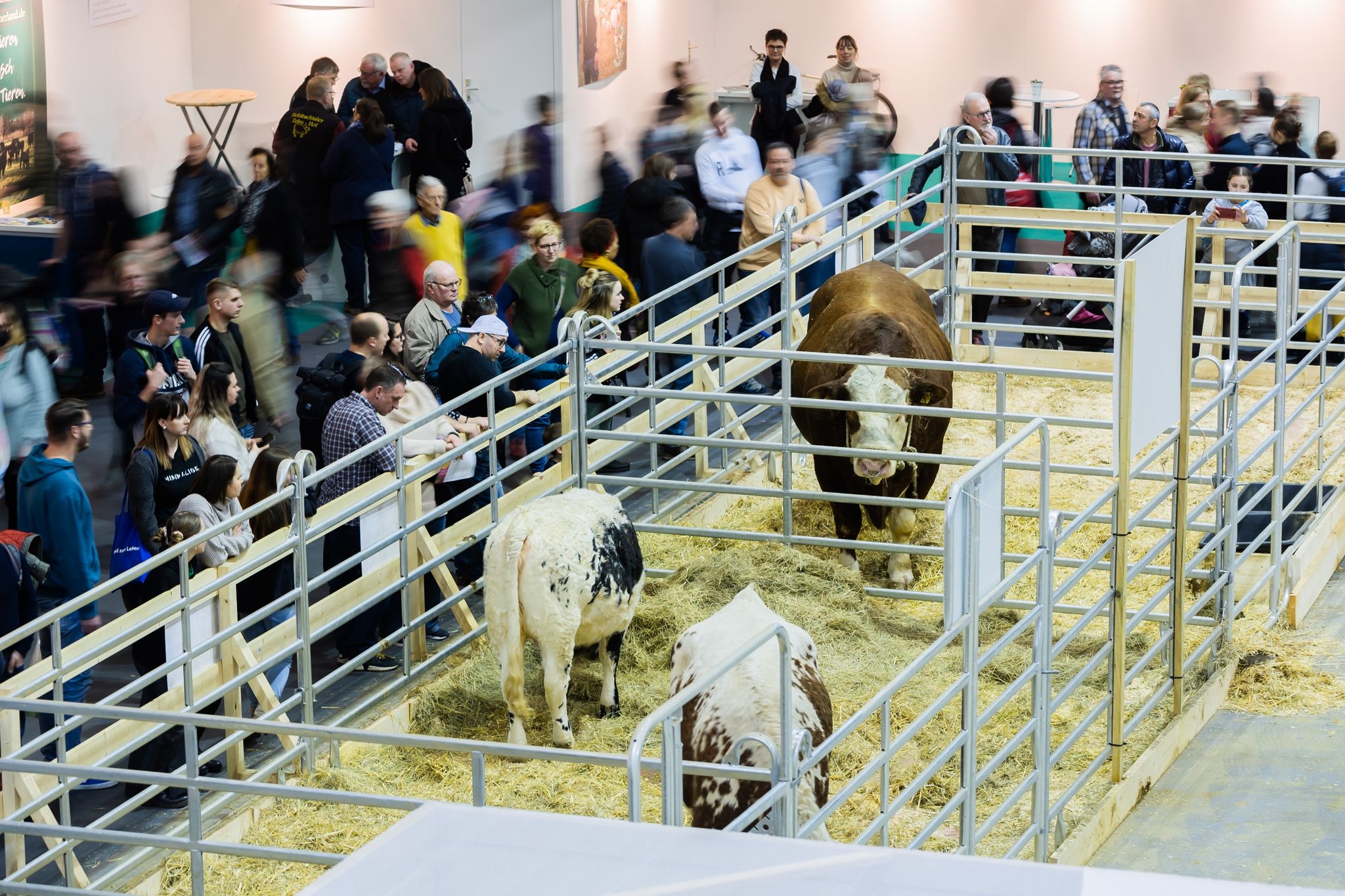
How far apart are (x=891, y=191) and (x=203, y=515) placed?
11.1m

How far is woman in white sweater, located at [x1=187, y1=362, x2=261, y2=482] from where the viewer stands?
8.53 m

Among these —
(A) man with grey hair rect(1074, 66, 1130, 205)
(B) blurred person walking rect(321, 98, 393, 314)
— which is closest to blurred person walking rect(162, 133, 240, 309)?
(B) blurred person walking rect(321, 98, 393, 314)

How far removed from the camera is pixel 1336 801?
7688mm

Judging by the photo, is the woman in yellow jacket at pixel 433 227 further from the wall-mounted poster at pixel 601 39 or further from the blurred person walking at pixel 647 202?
the wall-mounted poster at pixel 601 39

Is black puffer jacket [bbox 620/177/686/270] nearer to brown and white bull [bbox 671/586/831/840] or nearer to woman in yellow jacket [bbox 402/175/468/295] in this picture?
woman in yellow jacket [bbox 402/175/468/295]

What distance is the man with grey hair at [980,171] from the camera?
1335 cm

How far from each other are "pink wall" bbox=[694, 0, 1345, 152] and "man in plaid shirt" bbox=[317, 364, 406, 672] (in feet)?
41.5

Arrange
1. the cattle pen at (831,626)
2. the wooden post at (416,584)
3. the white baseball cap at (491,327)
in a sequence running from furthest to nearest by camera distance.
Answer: the white baseball cap at (491,327) → the wooden post at (416,584) → the cattle pen at (831,626)

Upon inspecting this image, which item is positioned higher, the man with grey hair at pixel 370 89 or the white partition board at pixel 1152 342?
the man with grey hair at pixel 370 89

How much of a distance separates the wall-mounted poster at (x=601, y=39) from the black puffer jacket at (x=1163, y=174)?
5.51 meters

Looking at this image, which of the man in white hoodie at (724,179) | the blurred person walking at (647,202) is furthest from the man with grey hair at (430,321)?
the man in white hoodie at (724,179)

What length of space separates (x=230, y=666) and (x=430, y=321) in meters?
3.04

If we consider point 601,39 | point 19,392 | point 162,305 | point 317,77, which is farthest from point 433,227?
point 601,39

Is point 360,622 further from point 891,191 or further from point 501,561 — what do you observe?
point 891,191
